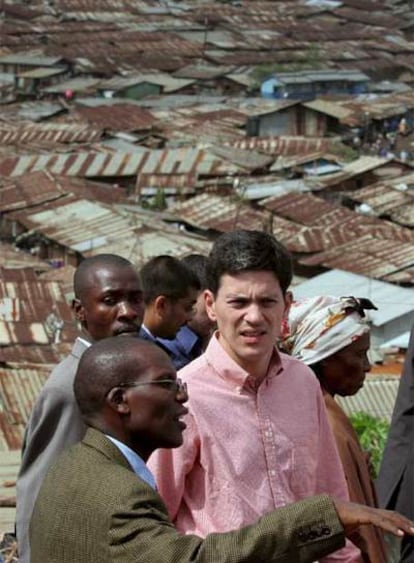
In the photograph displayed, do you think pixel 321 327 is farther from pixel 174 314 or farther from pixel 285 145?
pixel 285 145

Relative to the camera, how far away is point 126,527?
1.66m

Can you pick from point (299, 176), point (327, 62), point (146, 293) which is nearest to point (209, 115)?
point (299, 176)

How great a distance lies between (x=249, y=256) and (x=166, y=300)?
3.14 feet

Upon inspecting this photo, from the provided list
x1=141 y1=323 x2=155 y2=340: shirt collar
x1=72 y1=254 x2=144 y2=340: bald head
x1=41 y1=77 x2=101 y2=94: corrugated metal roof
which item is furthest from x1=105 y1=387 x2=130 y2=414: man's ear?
x1=41 y1=77 x2=101 y2=94: corrugated metal roof

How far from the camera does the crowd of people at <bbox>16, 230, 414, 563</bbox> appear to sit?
1.70 m

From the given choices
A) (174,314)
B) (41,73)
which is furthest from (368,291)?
(41,73)

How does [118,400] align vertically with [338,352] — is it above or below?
above

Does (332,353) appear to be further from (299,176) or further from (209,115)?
(209,115)

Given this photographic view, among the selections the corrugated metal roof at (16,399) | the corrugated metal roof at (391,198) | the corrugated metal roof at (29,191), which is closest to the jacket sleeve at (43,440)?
the corrugated metal roof at (16,399)

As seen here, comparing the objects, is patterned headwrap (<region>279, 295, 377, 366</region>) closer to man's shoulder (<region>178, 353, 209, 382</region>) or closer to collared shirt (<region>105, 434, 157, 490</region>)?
man's shoulder (<region>178, 353, 209, 382</region>)

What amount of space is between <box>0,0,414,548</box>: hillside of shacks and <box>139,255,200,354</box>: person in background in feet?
4.06

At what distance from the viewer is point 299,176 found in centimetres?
2152

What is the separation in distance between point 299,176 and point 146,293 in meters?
18.5

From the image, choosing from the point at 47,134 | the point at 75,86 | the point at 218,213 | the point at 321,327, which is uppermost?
the point at 321,327
